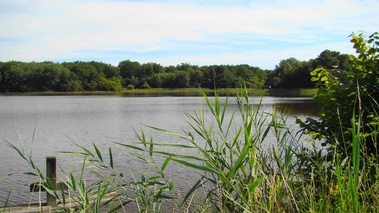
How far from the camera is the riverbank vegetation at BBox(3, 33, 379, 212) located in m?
2.93

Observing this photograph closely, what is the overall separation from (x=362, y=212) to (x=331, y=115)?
100 inches

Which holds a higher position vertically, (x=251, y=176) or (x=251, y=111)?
(x=251, y=111)

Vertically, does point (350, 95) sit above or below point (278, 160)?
above

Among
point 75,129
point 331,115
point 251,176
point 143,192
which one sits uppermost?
point 331,115

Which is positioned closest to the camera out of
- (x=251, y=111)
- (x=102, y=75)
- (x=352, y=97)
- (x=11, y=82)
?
(x=251, y=111)

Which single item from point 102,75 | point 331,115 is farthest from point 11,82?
point 331,115

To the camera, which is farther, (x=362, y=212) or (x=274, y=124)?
(x=274, y=124)

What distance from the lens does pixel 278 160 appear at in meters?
3.43

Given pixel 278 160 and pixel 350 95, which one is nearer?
pixel 278 160

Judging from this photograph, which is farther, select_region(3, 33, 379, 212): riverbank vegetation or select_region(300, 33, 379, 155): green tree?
select_region(300, 33, 379, 155): green tree

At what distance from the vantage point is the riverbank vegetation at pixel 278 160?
2.93 meters

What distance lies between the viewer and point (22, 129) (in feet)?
81.8

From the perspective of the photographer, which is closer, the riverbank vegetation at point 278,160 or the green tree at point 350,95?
the riverbank vegetation at point 278,160

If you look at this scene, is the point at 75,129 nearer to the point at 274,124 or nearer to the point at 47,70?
the point at 274,124
